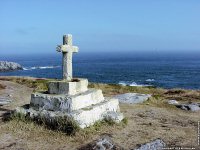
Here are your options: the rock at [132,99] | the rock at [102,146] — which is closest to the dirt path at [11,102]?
the rock at [102,146]

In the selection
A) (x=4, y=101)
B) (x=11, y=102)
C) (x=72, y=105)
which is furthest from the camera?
(x=11, y=102)

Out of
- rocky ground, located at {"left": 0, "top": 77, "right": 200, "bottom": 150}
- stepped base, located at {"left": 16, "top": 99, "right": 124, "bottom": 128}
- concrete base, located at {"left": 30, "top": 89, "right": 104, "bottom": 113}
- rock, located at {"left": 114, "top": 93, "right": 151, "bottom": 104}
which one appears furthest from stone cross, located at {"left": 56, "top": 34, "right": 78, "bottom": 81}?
rock, located at {"left": 114, "top": 93, "right": 151, "bottom": 104}

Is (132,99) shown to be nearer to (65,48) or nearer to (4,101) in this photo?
(4,101)

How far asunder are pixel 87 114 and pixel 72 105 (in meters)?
0.71

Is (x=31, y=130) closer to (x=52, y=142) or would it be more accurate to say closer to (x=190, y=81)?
(x=52, y=142)

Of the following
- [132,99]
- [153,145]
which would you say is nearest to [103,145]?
[153,145]

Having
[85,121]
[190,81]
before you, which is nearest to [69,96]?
[85,121]

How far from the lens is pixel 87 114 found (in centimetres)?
1412

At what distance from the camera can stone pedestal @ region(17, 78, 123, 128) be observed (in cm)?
1405

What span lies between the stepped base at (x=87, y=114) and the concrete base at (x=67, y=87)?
39.4 inches

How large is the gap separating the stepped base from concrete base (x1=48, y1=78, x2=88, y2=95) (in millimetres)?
1001

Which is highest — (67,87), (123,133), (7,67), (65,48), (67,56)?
(65,48)

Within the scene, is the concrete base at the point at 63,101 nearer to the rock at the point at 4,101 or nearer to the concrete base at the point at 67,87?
the concrete base at the point at 67,87

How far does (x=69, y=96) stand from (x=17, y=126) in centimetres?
248
